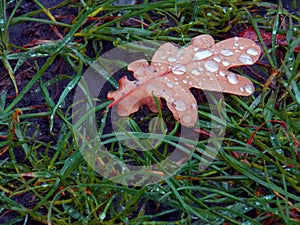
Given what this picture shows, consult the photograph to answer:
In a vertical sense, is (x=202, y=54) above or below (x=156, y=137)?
above

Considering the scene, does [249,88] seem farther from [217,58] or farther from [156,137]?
[156,137]

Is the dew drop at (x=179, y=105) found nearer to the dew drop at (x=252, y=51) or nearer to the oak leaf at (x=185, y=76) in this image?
the oak leaf at (x=185, y=76)

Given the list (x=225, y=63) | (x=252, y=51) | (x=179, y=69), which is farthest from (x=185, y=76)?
(x=252, y=51)

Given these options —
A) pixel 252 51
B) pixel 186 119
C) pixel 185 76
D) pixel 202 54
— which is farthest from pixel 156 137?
pixel 252 51

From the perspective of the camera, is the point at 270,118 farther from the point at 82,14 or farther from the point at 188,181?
the point at 82,14

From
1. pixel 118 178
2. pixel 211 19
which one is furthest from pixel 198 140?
pixel 211 19

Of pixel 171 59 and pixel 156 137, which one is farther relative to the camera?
pixel 171 59
